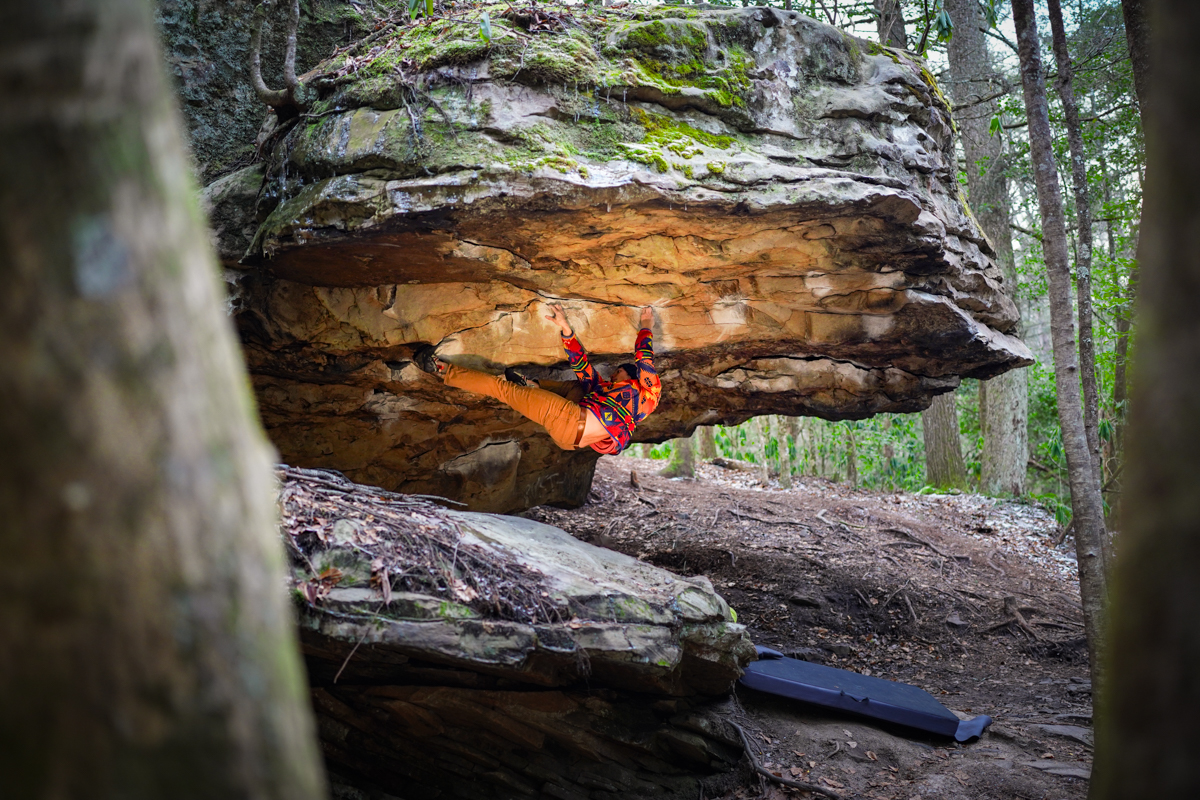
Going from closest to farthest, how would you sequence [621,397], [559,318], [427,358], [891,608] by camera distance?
[559,318] < [427,358] < [621,397] < [891,608]

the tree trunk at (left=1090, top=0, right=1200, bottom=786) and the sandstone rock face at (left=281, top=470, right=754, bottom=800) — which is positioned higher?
the tree trunk at (left=1090, top=0, right=1200, bottom=786)

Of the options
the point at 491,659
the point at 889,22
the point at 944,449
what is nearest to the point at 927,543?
the point at 944,449

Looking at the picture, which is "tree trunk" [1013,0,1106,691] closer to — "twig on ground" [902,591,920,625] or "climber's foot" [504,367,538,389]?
"twig on ground" [902,591,920,625]

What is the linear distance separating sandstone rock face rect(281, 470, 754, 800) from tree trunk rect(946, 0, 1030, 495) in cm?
904

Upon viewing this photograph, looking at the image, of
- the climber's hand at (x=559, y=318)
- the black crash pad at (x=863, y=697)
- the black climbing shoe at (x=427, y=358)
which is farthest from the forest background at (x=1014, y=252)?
the black climbing shoe at (x=427, y=358)

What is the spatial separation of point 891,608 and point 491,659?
588 cm

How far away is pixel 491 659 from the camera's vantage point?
12.3ft

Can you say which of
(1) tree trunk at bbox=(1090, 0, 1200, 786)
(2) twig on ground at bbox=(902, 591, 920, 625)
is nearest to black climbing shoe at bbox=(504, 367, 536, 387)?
(2) twig on ground at bbox=(902, 591, 920, 625)

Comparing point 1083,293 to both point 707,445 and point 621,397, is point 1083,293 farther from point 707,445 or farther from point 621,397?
point 707,445

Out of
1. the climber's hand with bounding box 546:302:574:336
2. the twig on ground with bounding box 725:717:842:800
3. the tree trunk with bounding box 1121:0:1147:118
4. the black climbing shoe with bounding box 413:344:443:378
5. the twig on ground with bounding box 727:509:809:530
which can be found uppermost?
the tree trunk with bounding box 1121:0:1147:118

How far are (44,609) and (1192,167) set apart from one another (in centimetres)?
188

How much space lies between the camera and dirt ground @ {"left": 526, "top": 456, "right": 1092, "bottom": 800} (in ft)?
16.3

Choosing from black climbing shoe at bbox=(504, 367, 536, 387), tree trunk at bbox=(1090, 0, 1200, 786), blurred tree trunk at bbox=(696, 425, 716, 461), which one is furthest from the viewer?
blurred tree trunk at bbox=(696, 425, 716, 461)

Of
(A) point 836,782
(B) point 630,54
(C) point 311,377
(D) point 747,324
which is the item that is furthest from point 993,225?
(C) point 311,377
